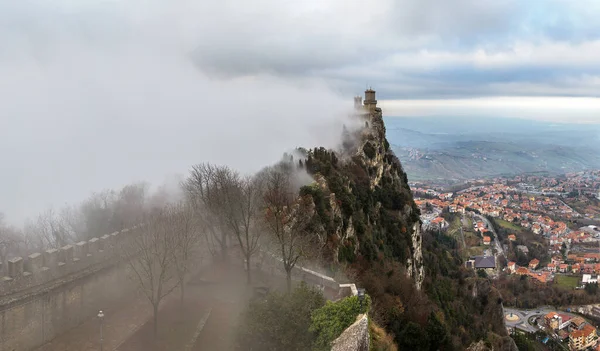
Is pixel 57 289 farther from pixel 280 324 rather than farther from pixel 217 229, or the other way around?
pixel 217 229

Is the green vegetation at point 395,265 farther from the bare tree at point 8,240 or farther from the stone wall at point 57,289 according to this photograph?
the bare tree at point 8,240

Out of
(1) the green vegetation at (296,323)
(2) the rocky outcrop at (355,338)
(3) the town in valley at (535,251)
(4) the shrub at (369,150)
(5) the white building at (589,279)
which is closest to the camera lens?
(2) the rocky outcrop at (355,338)

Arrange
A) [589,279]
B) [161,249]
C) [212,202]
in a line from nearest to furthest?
[161,249]
[212,202]
[589,279]

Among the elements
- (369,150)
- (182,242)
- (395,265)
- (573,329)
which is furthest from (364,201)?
(573,329)

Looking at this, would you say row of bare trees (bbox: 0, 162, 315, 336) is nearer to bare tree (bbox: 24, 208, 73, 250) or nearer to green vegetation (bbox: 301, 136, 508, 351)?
bare tree (bbox: 24, 208, 73, 250)

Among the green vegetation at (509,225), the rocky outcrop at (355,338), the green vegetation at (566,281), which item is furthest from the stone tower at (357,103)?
the green vegetation at (509,225)

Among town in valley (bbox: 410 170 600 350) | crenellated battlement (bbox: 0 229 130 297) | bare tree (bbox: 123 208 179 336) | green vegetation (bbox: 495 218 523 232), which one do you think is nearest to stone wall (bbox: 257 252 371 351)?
bare tree (bbox: 123 208 179 336)
